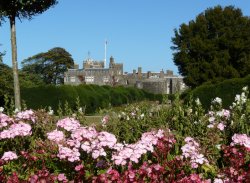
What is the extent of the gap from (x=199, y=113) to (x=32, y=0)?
28.3 feet

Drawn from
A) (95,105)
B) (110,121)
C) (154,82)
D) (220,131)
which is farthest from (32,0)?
(154,82)

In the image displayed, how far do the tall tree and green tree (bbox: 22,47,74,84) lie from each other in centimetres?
7320

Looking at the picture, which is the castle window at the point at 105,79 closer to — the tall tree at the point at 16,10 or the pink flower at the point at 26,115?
the tall tree at the point at 16,10

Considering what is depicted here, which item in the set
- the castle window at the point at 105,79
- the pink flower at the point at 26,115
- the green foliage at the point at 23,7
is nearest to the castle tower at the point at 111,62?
the castle window at the point at 105,79

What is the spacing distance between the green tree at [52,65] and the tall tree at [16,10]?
7320 cm

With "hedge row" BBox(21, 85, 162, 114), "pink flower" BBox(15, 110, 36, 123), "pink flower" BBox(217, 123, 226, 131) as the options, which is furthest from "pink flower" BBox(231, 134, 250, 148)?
"hedge row" BBox(21, 85, 162, 114)

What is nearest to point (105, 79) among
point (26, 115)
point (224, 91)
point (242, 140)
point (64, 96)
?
point (64, 96)

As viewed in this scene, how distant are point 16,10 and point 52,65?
73.8 meters

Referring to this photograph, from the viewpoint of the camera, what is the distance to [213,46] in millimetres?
39406

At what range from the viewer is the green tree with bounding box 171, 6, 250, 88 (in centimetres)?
3825

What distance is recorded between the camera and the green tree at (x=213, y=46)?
125 ft

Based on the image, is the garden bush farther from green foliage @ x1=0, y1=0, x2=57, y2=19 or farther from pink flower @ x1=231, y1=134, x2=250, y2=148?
green foliage @ x1=0, y1=0, x2=57, y2=19

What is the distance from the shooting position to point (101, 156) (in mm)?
4773

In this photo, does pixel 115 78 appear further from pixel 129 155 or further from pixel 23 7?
pixel 129 155
